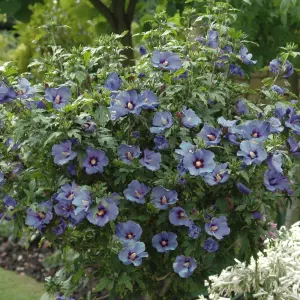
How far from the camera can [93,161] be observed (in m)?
2.22

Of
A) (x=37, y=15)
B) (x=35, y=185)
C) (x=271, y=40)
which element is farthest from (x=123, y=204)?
(x=37, y=15)

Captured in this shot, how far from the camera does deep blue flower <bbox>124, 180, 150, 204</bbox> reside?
2.26 m

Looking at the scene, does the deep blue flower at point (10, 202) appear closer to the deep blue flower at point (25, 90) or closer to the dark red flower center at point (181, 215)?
the deep blue flower at point (25, 90)

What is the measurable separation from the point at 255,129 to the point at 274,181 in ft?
0.65

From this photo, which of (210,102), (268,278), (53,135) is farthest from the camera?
(268,278)

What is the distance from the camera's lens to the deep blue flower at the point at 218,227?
7.35 feet

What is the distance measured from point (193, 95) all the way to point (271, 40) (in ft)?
6.27

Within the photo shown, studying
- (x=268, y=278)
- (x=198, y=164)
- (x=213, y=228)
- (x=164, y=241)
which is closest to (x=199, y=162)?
(x=198, y=164)

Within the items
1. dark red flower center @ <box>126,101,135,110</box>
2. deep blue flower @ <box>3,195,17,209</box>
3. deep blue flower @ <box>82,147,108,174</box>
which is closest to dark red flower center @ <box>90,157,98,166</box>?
deep blue flower @ <box>82,147,108,174</box>

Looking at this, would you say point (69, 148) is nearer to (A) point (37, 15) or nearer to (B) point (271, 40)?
(B) point (271, 40)

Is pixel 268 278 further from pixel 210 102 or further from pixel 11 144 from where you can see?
pixel 11 144

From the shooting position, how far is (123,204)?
232cm

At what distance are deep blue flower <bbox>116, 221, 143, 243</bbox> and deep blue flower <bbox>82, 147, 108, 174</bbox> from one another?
0.72 ft

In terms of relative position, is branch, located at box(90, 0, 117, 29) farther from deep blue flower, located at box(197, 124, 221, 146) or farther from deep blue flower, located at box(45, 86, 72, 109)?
deep blue flower, located at box(197, 124, 221, 146)
